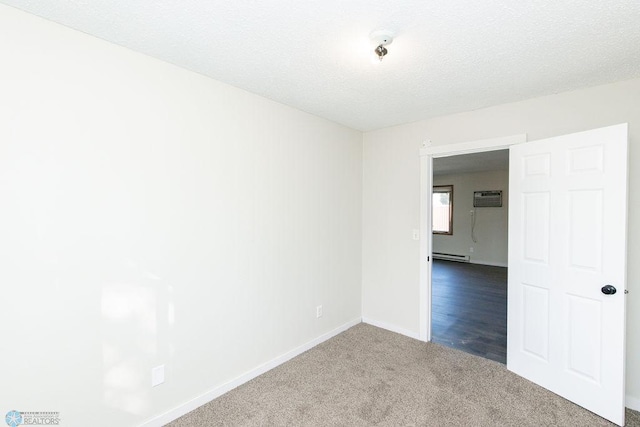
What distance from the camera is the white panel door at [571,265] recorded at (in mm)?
2021

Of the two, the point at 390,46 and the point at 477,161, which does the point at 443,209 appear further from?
the point at 390,46

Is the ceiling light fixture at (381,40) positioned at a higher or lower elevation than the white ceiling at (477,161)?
lower

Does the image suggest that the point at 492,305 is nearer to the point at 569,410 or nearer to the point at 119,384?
the point at 569,410

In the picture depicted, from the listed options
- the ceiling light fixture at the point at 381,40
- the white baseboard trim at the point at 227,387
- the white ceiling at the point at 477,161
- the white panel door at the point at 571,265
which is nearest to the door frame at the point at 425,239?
the white panel door at the point at 571,265

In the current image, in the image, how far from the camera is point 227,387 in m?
2.35

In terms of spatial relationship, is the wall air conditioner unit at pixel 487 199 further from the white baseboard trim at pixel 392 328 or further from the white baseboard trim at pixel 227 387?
the white baseboard trim at pixel 227 387

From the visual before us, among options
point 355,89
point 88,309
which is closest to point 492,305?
point 355,89

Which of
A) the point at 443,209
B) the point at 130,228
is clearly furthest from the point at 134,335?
the point at 443,209

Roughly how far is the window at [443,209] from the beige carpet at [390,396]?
20.0ft

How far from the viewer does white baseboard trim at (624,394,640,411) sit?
2.16 metres

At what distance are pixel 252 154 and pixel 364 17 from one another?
A: 137cm

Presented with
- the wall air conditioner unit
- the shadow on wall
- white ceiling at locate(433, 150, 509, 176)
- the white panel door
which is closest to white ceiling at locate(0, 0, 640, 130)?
the white panel door

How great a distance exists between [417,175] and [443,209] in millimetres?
5898

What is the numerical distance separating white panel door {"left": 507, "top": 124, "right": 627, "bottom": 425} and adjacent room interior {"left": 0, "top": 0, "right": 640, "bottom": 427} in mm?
15
